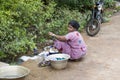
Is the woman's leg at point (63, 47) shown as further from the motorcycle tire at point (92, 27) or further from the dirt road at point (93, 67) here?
the motorcycle tire at point (92, 27)

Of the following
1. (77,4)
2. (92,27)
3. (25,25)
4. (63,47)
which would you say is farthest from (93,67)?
(77,4)

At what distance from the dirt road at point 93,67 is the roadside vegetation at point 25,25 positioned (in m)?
0.47

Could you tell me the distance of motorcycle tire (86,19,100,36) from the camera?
887 cm

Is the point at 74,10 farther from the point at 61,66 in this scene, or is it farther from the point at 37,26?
the point at 61,66

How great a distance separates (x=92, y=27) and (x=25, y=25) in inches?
102

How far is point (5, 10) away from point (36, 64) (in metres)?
1.59

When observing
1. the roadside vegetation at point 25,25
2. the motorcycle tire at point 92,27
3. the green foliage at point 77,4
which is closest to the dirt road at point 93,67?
the roadside vegetation at point 25,25

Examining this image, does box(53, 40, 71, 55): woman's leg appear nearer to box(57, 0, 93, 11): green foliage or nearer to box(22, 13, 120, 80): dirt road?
box(22, 13, 120, 80): dirt road

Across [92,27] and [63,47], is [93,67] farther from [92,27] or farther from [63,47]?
[92,27]

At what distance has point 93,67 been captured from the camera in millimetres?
6188

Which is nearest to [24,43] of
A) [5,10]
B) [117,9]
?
[5,10]

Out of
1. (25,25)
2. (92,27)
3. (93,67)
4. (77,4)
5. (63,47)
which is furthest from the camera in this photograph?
(77,4)

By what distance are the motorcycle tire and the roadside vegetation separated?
0.99 ft

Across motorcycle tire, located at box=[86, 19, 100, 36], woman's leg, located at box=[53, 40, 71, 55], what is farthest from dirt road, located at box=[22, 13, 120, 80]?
motorcycle tire, located at box=[86, 19, 100, 36]
